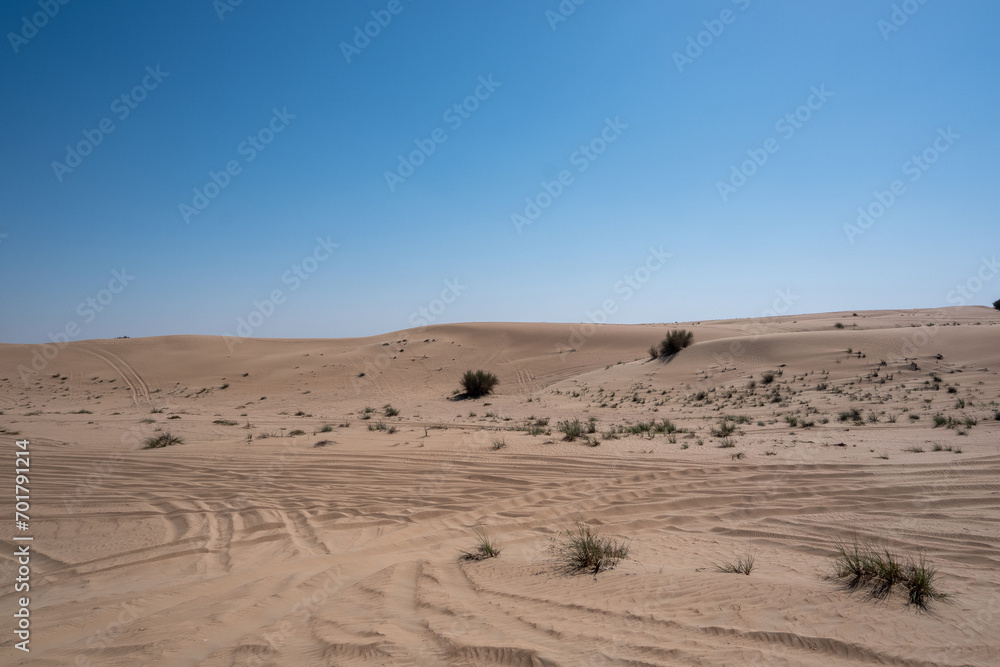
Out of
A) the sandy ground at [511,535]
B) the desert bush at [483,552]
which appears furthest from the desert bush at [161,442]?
the desert bush at [483,552]

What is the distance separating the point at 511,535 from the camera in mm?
5863

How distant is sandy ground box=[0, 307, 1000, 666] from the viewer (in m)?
3.33

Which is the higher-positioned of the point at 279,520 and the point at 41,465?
the point at 41,465

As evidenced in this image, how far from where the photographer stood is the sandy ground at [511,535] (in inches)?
131

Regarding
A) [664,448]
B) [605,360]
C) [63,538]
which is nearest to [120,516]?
[63,538]

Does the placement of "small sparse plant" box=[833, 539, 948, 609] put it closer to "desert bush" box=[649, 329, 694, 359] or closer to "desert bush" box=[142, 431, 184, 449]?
"desert bush" box=[142, 431, 184, 449]

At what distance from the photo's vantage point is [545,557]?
495 centimetres

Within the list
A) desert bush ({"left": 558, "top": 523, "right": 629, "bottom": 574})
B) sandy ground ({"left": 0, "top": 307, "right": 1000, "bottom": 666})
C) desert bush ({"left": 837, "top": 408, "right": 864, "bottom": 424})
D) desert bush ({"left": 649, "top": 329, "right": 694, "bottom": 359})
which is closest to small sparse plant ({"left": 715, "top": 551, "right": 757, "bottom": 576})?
sandy ground ({"left": 0, "top": 307, "right": 1000, "bottom": 666})

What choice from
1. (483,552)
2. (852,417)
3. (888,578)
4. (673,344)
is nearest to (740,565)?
(888,578)

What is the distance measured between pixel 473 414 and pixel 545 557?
13.9 meters

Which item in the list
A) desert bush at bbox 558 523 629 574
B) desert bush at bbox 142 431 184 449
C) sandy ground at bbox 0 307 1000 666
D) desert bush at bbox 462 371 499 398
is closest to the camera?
sandy ground at bbox 0 307 1000 666

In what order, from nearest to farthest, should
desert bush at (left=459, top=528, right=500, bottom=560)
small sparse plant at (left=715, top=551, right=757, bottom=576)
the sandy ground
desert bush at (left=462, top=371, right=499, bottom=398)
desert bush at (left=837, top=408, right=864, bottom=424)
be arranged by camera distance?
the sandy ground
small sparse plant at (left=715, top=551, right=757, bottom=576)
desert bush at (left=459, top=528, right=500, bottom=560)
desert bush at (left=837, top=408, right=864, bottom=424)
desert bush at (left=462, top=371, right=499, bottom=398)

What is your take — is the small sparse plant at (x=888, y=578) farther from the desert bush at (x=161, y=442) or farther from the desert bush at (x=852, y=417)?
the desert bush at (x=161, y=442)

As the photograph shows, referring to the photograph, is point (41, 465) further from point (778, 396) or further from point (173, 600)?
point (778, 396)
